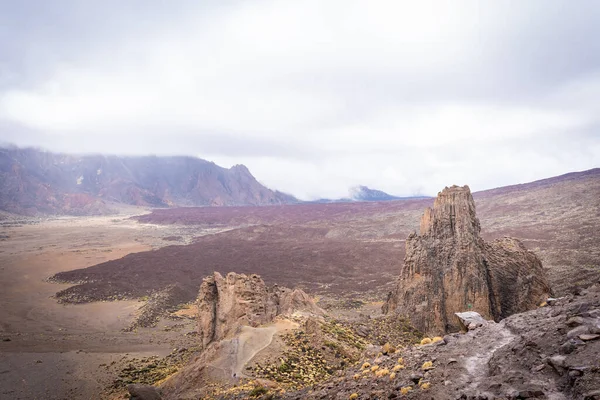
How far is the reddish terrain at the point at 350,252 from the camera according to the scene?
1532 inches

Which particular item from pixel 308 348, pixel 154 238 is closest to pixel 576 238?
pixel 308 348

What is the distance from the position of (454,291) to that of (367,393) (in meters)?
12.8

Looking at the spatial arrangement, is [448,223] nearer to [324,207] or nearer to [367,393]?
[367,393]

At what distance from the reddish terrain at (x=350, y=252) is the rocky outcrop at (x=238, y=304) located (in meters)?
18.9

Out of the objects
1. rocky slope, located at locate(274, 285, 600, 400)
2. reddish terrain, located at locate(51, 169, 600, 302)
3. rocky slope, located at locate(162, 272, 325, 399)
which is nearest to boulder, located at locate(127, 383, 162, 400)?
rocky slope, located at locate(162, 272, 325, 399)

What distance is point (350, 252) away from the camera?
2392 inches

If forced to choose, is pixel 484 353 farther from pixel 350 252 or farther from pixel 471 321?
pixel 350 252

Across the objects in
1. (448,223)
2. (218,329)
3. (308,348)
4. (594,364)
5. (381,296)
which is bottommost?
(381,296)

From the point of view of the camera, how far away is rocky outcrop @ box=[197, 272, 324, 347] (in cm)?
1850

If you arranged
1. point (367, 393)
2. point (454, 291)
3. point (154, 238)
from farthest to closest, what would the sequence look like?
point (154, 238) → point (454, 291) → point (367, 393)

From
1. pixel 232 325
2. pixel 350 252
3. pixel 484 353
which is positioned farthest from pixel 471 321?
pixel 350 252

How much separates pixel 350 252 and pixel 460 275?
42052mm

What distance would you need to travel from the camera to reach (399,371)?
845cm

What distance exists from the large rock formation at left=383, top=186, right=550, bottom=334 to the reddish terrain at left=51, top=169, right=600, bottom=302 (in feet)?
27.2
